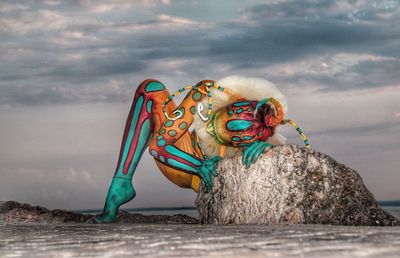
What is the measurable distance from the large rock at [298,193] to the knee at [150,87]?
209 cm

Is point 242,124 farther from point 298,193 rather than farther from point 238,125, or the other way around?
point 298,193

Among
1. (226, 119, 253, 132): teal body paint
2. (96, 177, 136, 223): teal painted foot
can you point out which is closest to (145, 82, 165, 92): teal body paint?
(96, 177, 136, 223): teal painted foot

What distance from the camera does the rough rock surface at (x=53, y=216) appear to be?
8.93 m

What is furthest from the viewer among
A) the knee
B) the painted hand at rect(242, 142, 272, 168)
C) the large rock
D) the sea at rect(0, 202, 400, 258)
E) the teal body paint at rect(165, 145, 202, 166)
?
the knee

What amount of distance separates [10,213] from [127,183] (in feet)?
9.63

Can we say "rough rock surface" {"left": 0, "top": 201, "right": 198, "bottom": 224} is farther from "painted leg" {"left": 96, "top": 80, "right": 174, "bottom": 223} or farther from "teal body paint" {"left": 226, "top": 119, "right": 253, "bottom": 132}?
"teal body paint" {"left": 226, "top": 119, "right": 253, "bottom": 132}

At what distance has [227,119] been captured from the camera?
22.2ft

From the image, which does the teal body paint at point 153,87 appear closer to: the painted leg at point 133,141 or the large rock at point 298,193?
the painted leg at point 133,141

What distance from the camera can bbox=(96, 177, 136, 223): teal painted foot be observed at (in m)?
7.73

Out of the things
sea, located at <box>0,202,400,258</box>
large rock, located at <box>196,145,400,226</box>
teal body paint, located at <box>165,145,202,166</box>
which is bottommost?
sea, located at <box>0,202,400,258</box>

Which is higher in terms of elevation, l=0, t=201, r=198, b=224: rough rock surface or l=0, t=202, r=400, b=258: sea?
l=0, t=201, r=198, b=224: rough rock surface

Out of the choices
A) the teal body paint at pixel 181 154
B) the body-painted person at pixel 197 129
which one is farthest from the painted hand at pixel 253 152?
the teal body paint at pixel 181 154

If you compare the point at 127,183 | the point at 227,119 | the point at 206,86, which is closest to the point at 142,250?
the point at 227,119

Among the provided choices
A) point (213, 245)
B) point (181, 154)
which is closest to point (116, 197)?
point (181, 154)
